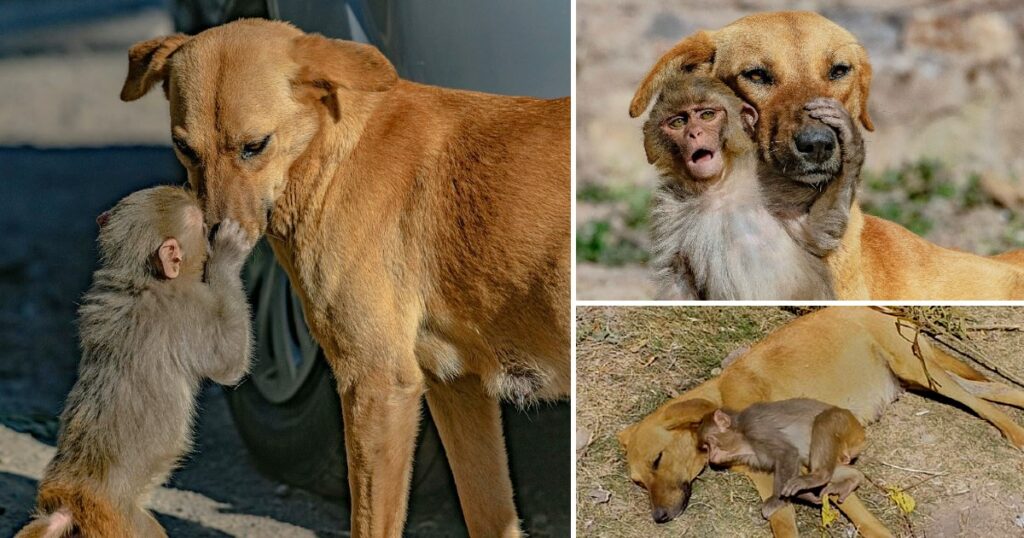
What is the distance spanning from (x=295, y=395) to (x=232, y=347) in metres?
1.45

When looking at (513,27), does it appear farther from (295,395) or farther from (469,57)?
(295,395)

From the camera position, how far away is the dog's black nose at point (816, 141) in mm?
3625

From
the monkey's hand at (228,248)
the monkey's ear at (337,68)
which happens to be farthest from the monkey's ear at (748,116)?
the monkey's hand at (228,248)

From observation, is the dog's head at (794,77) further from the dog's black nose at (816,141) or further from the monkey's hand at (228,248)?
the monkey's hand at (228,248)

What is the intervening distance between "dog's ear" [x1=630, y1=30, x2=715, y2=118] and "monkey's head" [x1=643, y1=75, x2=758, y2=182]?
32 millimetres

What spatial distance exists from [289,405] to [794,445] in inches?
98.2

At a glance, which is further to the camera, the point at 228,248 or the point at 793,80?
the point at 228,248

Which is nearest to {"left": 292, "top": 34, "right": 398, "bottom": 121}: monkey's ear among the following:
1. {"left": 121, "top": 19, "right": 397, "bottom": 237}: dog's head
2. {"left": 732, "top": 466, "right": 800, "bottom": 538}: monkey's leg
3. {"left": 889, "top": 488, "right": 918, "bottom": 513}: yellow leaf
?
{"left": 121, "top": 19, "right": 397, "bottom": 237}: dog's head

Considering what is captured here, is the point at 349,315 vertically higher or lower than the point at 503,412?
higher

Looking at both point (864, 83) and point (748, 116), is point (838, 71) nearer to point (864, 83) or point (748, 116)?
point (864, 83)

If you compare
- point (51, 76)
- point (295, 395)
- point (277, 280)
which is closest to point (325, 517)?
point (295, 395)

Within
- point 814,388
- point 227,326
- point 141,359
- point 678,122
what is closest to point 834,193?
point 678,122

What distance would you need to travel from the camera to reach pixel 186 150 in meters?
4.01

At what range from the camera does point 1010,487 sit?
4.13 meters
